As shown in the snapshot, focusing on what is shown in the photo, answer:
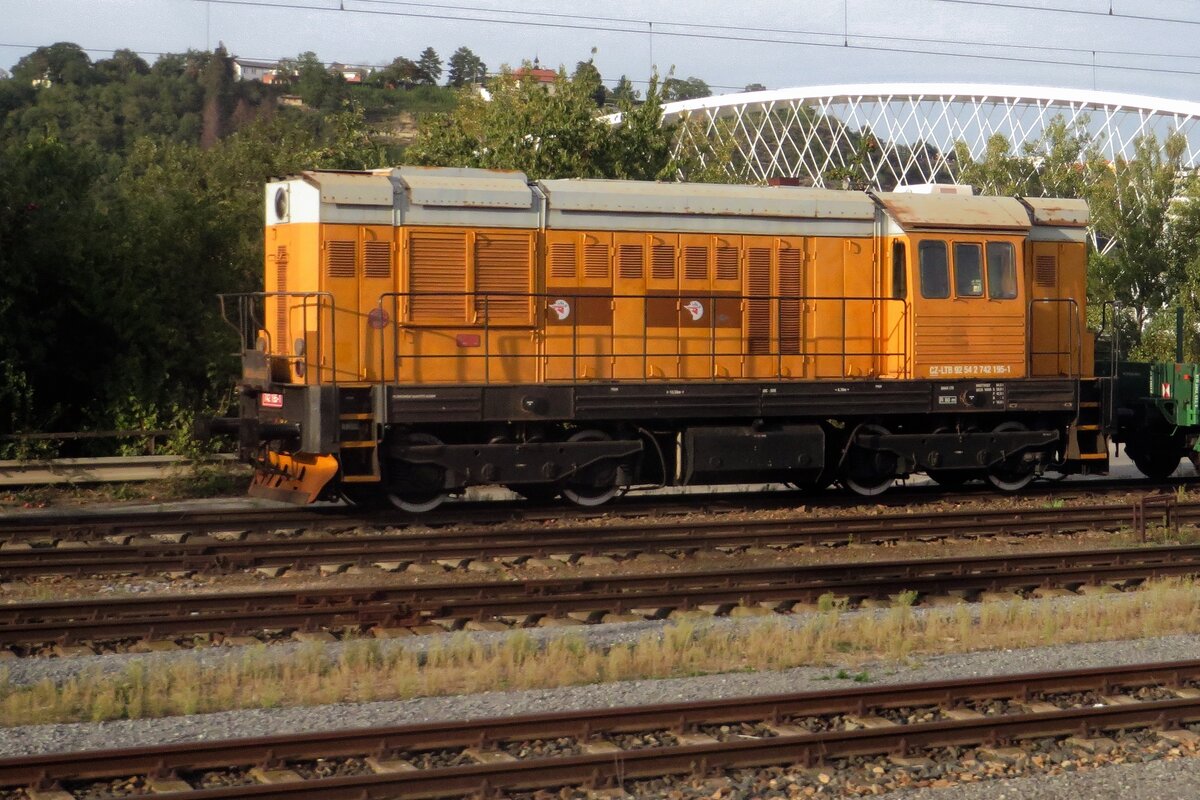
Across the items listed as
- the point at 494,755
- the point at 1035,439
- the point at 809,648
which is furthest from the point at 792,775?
the point at 1035,439

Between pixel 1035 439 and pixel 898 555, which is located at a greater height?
pixel 1035 439

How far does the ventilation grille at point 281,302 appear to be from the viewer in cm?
1461

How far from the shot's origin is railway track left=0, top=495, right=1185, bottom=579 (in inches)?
459

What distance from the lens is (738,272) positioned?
15664mm

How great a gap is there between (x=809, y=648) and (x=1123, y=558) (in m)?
4.99

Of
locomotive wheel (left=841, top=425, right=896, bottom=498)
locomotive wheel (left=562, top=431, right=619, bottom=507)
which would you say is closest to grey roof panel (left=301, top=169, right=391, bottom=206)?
locomotive wheel (left=562, top=431, right=619, bottom=507)

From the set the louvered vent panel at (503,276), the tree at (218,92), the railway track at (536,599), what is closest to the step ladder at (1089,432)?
the railway track at (536,599)

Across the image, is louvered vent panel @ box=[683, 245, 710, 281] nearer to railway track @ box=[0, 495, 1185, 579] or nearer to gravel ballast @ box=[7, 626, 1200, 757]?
railway track @ box=[0, 495, 1185, 579]

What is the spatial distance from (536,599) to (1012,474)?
9.18m

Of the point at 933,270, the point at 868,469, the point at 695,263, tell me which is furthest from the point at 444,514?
the point at 933,270

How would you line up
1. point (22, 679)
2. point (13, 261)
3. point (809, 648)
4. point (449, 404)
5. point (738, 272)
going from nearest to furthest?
1. point (22, 679)
2. point (809, 648)
3. point (449, 404)
4. point (738, 272)
5. point (13, 261)

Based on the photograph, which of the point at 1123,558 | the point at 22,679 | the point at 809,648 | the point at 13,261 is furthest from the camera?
the point at 13,261

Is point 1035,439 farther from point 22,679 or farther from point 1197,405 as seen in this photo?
point 22,679

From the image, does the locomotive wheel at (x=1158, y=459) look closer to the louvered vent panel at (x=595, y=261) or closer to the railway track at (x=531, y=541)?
the railway track at (x=531, y=541)
